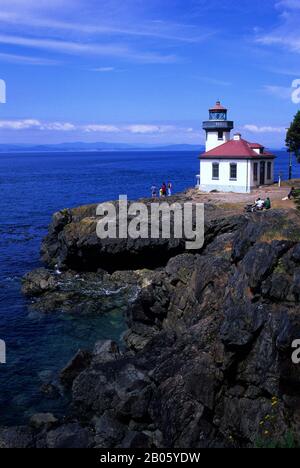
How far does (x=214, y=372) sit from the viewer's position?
2000cm

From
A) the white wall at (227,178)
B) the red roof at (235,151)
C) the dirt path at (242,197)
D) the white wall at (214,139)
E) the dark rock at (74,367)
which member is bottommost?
the dark rock at (74,367)

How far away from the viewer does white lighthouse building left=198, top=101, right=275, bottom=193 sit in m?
49.7

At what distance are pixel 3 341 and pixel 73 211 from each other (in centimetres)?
1961

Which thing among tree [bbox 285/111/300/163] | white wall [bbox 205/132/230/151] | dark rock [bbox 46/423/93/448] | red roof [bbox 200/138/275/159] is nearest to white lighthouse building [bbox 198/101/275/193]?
red roof [bbox 200/138/275/159]

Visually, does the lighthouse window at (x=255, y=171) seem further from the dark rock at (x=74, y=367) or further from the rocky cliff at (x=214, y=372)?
the dark rock at (x=74, y=367)

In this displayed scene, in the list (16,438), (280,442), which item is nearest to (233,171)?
Result: (16,438)

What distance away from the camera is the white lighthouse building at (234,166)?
163ft

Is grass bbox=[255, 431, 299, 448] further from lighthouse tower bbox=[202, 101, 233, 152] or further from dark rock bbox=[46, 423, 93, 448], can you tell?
lighthouse tower bbox=[202, 101, 233, 152]

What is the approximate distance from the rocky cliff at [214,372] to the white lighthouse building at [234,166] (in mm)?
24014

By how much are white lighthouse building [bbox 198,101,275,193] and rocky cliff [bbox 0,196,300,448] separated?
24014 mm

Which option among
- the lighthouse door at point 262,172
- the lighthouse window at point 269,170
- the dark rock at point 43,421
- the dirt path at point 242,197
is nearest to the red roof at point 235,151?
the lighthouse door at point 262,172

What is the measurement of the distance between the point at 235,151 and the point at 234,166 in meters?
1.61

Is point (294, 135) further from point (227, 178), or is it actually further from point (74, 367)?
point (74, 367)
